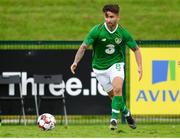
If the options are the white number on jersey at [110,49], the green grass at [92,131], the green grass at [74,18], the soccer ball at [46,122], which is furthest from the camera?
the green grass at [74,18]

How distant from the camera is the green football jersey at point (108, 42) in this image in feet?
59.9

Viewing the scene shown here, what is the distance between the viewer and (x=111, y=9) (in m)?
17.8

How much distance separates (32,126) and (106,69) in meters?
3.79

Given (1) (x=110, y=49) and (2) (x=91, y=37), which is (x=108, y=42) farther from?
(2) (x=91, y=37)

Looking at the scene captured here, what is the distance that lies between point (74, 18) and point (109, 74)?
44.7 feet

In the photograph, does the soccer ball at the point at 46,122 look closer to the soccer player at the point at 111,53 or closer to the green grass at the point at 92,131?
the green grass at the point at 92,131

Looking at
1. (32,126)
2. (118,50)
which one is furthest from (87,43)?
(32,126)

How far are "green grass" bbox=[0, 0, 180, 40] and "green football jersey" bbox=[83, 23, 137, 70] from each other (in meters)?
12.2

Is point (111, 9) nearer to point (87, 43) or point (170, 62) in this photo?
point (87, 43)

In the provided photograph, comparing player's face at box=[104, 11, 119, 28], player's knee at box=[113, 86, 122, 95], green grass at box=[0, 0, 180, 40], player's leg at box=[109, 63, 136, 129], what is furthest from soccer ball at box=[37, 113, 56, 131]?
green grass at box=[0, 0, 180, 40]

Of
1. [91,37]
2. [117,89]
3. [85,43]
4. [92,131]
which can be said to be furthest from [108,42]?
[92,131]

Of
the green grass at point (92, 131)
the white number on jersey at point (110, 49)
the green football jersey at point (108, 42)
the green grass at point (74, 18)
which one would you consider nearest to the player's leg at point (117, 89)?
the green football jersey at point (108, 42)

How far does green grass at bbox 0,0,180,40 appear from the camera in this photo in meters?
31.1

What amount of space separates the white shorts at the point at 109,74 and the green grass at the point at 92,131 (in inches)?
37.3
